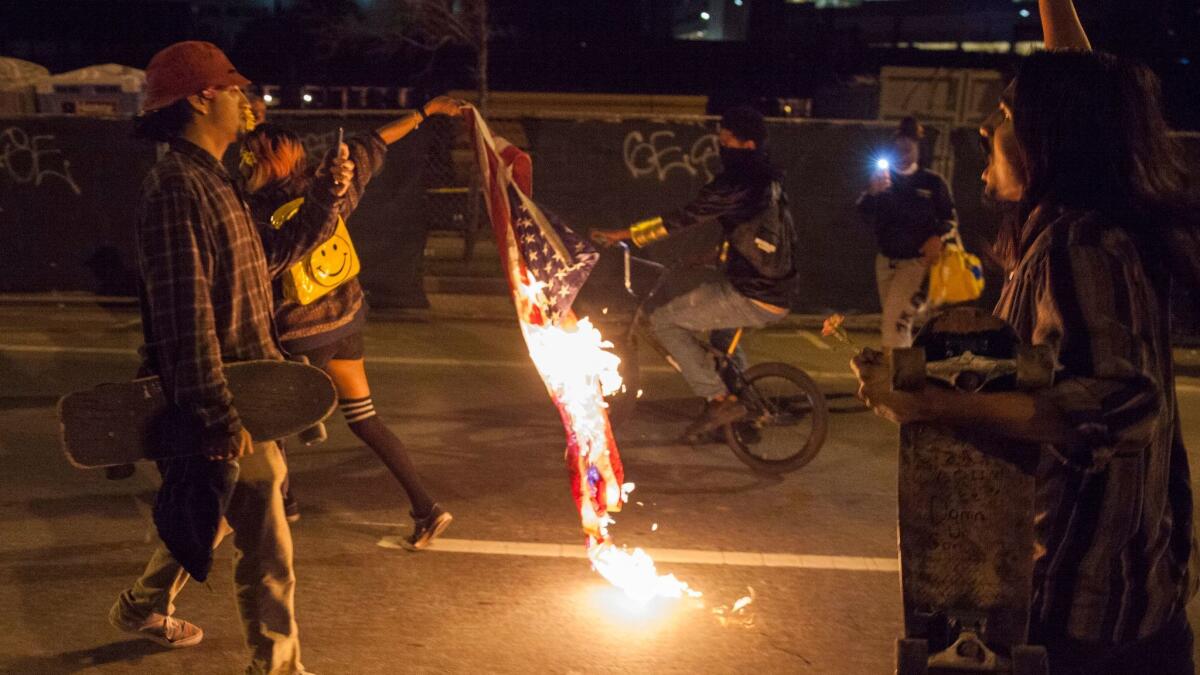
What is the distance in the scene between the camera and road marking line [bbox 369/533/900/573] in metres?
5.38

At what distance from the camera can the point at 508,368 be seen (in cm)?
927

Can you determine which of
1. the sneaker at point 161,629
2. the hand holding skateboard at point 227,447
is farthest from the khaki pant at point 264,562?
the sneaker at point 161,629

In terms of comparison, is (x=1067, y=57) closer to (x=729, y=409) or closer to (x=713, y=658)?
(x=713, y=658)

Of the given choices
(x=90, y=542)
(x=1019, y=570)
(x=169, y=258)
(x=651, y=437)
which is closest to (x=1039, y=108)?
(x=1019, y=570)

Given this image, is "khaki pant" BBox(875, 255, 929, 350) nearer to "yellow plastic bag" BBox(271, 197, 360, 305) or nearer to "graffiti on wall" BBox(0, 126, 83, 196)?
"yellow plastic bag" BBox(271, 197, 360, 305)

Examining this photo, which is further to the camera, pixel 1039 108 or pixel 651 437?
pixel 651 437

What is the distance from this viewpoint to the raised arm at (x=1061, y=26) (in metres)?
2.80

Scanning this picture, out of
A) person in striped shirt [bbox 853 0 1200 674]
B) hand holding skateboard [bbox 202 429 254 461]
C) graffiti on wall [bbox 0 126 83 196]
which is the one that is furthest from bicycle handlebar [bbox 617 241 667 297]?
graffiti on wall [bbox 0 126 83 196]

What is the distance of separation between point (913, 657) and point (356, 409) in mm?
3604

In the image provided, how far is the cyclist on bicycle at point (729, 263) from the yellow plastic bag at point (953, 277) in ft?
5.40

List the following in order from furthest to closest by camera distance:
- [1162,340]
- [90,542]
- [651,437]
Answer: [651,437]
[90,542]
[1162,340]

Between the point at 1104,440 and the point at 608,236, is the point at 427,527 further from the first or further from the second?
the point at 1104,440

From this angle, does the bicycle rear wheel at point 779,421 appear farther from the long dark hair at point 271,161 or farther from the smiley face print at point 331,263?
the long dark hair at point 271,161

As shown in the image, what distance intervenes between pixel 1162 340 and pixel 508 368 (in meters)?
7.39
